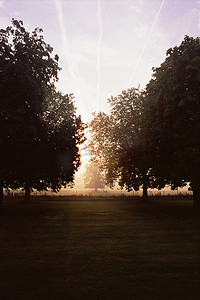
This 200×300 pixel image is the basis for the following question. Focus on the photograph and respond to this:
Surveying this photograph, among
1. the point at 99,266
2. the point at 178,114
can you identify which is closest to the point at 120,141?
the point at 178,114

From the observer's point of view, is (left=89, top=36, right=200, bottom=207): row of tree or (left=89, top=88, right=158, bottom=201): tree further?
(left=89, top=88, right=158, bottom=201): tree

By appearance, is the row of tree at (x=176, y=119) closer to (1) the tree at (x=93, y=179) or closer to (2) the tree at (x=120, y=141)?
(2) the tree at (x=120, y=141)

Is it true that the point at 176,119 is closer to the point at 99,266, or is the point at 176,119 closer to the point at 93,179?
the point at 99,266

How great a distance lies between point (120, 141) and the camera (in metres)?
42.2

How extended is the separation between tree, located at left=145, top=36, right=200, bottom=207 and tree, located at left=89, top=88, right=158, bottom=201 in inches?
531

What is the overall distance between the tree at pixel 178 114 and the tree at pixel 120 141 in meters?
13.5

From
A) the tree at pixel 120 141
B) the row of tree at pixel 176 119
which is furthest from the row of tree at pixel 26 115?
the tree at pixel 120 141

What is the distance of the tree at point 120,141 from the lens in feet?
131

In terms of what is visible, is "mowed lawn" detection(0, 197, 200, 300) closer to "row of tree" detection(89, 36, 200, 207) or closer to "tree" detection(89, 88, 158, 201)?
"row of tree" detection(89, 36, 200, 207)

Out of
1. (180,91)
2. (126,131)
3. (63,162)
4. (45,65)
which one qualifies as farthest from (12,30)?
(126,131)

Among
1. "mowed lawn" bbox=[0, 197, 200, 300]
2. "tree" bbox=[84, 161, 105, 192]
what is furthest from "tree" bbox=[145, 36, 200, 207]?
"tree" bbox=[84, 161, 105, 192]

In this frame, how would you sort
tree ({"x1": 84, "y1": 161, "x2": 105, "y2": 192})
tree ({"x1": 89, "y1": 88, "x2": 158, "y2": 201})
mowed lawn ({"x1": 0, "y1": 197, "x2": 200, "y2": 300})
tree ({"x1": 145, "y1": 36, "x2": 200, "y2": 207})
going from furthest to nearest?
tree ({"x1": 84, "y1": 161, "x2": 105, "y2": 192}) → tree ({"x1": 89, "y1": 88, "x2": 158, "y2": 201}) → tree ({"x1": 145, "y1": 36, "x2": 200, "y2": 207}) → mowed lawn ({"x1": 0, "y1": 197, "x2": 200, "y2": 300})

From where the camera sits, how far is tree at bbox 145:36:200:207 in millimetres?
20219

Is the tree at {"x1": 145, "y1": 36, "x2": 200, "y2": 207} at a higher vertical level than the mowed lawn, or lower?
higher
